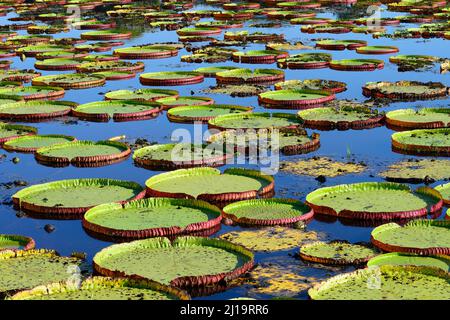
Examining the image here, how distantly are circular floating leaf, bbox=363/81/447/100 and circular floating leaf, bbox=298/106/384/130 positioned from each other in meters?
1.30

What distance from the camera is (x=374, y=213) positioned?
9.59 m

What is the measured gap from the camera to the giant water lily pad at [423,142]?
12047 mm

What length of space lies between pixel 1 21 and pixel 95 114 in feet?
55.0

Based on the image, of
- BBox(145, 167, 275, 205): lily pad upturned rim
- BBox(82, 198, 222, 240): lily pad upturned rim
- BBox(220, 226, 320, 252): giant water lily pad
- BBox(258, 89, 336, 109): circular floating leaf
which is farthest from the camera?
BBox(258, 89, 336, 109): circular floating leaf

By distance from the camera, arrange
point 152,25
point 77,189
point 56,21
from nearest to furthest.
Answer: point 77,189 → point 152,25 → point 56,21

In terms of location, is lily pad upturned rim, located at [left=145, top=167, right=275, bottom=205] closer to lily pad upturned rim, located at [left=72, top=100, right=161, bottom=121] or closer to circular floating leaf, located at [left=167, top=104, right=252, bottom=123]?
circular floating leaf, located at [left=167, top=104, right=252, bottom=123]

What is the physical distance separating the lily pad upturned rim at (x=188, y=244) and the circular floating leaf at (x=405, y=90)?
7.52m

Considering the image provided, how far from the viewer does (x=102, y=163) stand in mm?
12188

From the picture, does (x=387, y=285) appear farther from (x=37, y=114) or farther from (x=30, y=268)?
(x=37, y=114)

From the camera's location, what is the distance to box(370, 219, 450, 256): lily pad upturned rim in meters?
8.48

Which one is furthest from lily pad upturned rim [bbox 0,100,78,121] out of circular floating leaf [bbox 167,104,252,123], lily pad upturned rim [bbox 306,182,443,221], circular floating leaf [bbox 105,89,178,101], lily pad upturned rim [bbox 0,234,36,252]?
lily pad upturned rim [bbox 306,182,443,221]

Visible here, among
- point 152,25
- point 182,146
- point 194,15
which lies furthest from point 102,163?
point 194,15

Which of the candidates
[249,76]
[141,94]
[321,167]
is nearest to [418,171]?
[321,167]

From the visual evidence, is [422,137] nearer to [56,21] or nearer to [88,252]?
[88,252]
